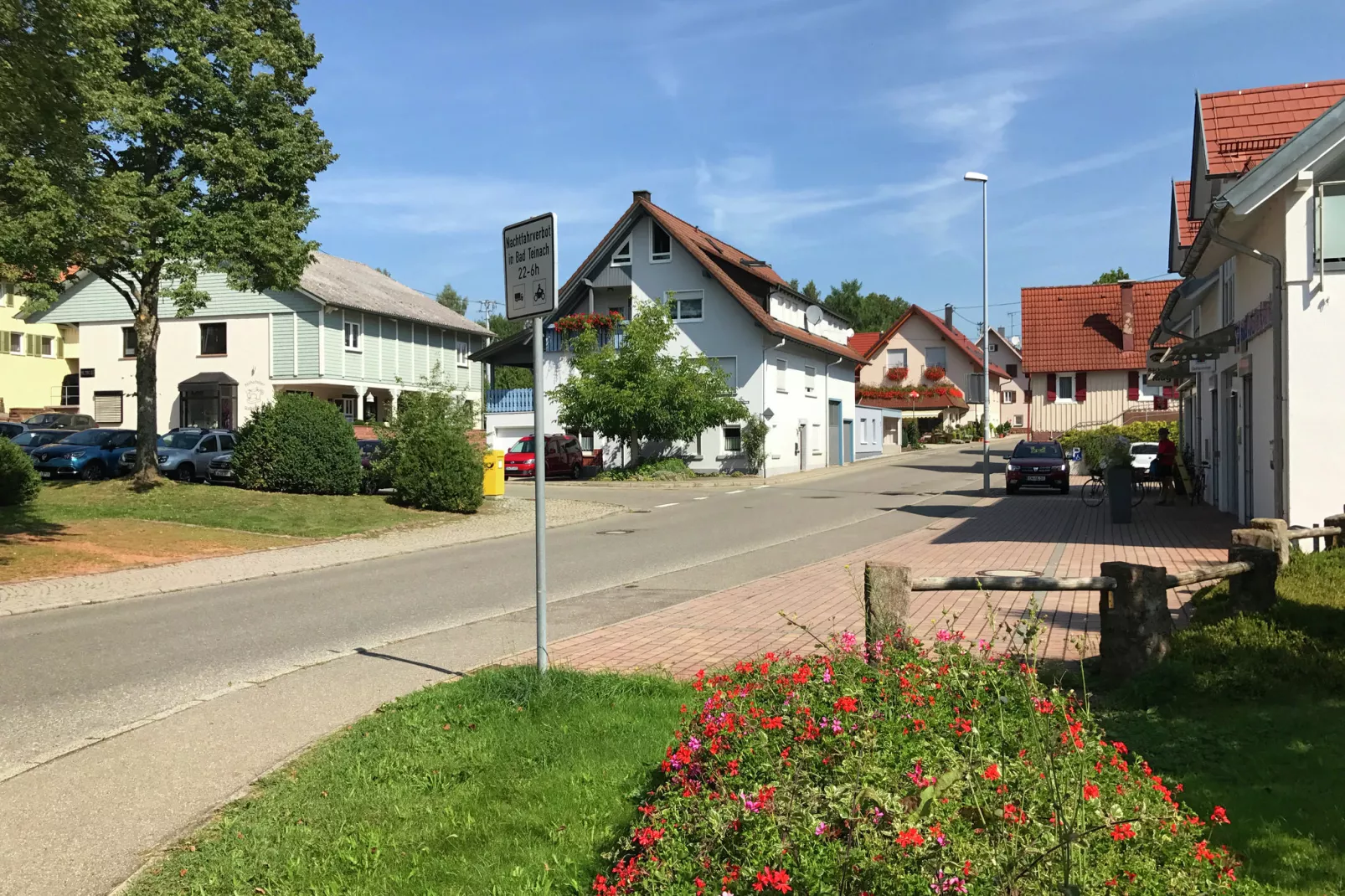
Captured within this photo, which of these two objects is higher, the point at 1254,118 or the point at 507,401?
the point at 1254,118

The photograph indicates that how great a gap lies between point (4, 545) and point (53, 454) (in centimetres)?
1541

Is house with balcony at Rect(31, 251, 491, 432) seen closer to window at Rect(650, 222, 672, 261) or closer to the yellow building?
the yellow building

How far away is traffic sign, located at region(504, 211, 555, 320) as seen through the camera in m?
6.78

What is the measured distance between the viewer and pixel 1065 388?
2282 inches

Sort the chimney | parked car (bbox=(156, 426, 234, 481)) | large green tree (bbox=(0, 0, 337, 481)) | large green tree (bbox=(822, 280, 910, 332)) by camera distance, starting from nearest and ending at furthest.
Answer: large green tree (bbox=(0, 0, 337, 481)) < parked car (bbox=(156, 426, 234, 481)) < the chimney < large green tree (bbox=(822, 280, 910, 332))

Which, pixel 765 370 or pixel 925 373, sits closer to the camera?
pixel 765 370

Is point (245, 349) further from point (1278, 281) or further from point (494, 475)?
point (1278, 281)

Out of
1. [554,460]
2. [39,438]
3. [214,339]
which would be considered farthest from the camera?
[214,339]

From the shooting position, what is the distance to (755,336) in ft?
135

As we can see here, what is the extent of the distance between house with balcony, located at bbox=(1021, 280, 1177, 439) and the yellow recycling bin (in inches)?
1484

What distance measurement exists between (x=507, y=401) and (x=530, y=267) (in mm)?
40680

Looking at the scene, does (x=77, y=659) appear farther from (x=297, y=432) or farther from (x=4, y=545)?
(x=297, y=432)

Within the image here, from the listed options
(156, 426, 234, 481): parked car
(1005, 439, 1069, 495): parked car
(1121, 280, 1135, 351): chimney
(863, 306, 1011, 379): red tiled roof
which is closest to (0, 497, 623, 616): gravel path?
(156, 426, 234, 481): parked car

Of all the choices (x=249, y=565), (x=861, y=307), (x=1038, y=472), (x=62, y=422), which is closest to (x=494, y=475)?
(x=249, y=565)
